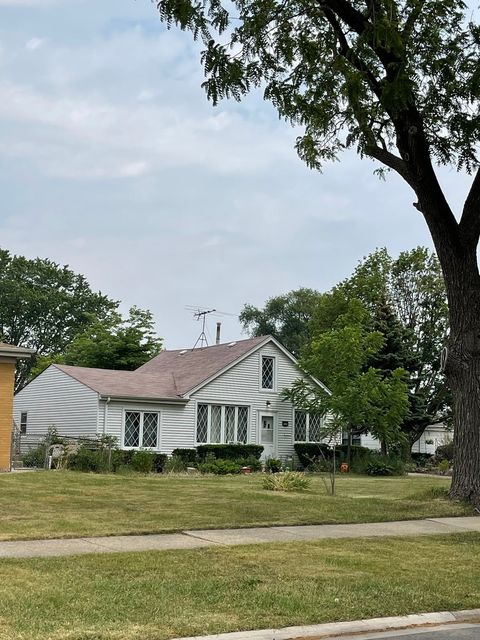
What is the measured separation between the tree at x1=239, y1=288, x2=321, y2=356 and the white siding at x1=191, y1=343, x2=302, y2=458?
1478 inches

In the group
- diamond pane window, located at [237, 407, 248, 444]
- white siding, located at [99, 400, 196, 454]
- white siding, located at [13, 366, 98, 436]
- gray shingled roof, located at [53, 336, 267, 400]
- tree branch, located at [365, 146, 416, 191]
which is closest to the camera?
tree branch, located at [365, 146, 416, 191]

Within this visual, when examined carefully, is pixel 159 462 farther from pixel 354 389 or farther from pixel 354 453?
pixel 354 453

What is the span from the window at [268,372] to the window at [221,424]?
61.5 inches

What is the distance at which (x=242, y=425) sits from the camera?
32562mm

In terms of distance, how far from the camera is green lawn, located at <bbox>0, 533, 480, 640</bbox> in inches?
238

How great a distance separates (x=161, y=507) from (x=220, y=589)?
6.72 meters

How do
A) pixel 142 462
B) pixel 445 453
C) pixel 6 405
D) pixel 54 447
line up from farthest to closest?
pixel 445 453 → pixel 142 462 → pixel 54 447 → pixel 6 405

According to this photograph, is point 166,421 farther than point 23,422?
No

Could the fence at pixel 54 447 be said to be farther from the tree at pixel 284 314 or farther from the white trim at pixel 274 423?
the tree at pixel 284 314

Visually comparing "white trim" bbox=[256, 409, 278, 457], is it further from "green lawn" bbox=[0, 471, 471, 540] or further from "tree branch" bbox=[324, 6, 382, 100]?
"tree branch" bbox=[324, 6, 382, 100]

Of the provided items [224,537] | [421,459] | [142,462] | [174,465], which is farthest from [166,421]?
[224,537]

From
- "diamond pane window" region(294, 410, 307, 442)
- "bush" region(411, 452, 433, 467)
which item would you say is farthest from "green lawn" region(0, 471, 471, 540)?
"bush" region(411, 452, 433, 467)

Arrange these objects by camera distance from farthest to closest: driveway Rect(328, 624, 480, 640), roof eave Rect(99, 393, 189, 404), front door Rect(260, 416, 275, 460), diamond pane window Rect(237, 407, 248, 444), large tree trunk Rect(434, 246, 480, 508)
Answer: front door Rect(260, 416, 275, 460) → diamond pane window Rect(237, 407, 248, 444) → roof eave Rect(99, 393, 189, 404) → large tree trunk Rect(434, 246, 480, 508) → driveway Rect(328, 624, 480, 640)

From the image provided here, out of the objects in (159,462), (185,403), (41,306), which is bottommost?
(159,462)
